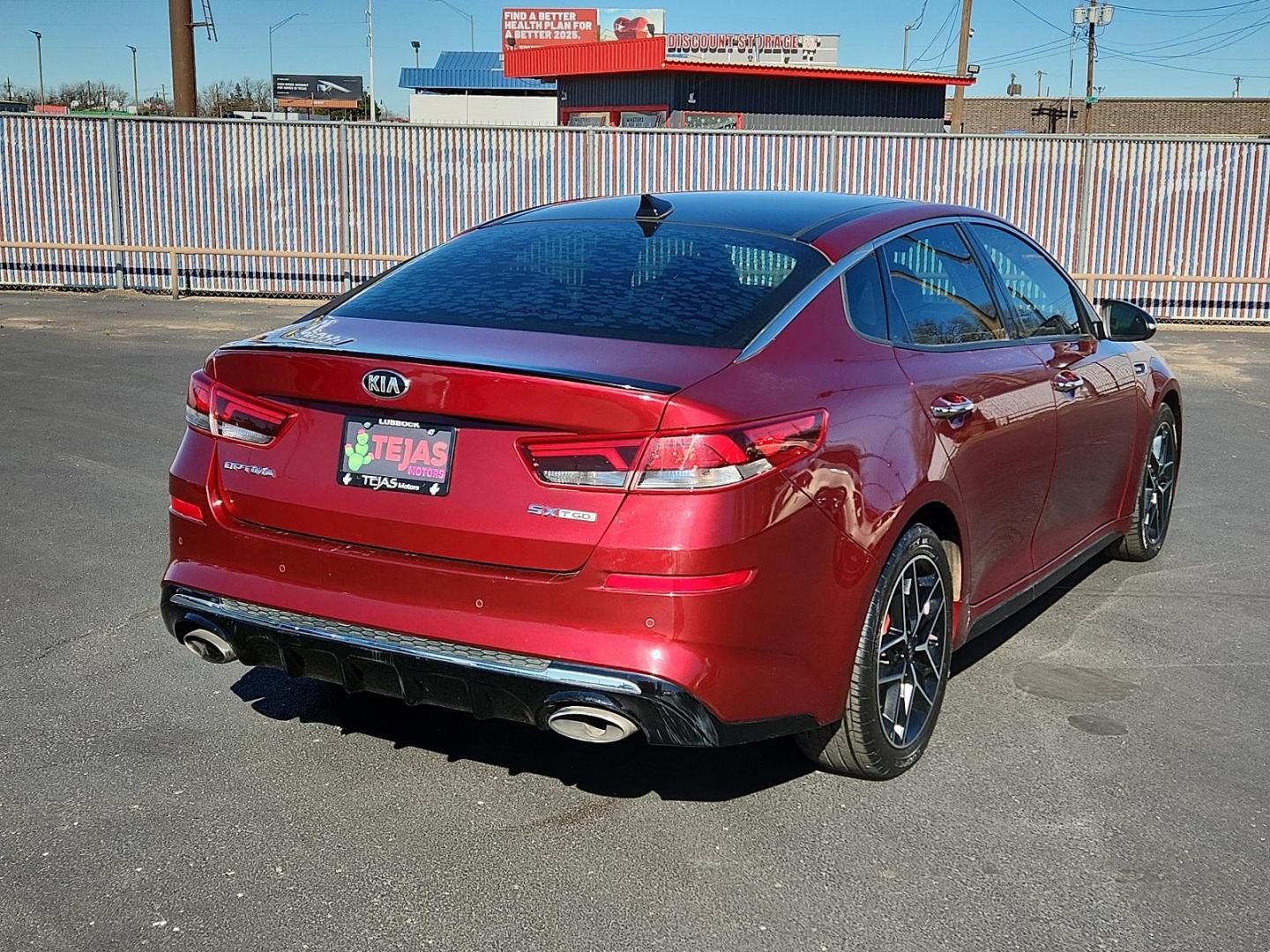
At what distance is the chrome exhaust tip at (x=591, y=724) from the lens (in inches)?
132

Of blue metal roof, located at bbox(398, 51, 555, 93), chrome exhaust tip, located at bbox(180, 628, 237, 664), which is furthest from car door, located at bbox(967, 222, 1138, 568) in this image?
blue metal roof, located at bbox(398, 51, 555, 93)

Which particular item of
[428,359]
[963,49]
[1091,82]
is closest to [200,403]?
[428,359]

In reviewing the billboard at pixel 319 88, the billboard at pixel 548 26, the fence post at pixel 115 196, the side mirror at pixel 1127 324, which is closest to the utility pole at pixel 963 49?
the billboard at pixel 548 26

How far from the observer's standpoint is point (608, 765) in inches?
165

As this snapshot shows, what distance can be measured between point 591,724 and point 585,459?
655 mm

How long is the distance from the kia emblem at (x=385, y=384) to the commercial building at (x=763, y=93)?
27.3 metres

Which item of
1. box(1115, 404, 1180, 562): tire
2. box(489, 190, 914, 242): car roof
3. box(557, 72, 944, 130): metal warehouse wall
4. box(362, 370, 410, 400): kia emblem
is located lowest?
box(1115, 404, 1180, 562): tire

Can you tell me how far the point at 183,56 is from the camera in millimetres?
22344

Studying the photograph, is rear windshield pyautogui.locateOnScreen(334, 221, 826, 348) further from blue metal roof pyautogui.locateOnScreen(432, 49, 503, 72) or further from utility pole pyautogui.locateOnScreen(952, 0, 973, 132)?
blue metal roof pyautogui.locateOnScreen(432, 49, 503, 72)

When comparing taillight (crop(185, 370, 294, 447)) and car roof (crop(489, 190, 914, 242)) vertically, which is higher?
car roof (crop(489, 190, 914, 242))

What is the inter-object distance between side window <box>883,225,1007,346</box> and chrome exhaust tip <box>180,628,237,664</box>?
2.13 m

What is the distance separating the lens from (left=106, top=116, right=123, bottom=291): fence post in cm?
2033

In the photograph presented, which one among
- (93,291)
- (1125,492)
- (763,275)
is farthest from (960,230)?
(93,291)

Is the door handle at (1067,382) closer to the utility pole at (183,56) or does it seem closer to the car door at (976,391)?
the car door at (976,391)
